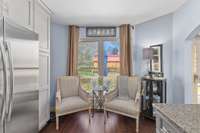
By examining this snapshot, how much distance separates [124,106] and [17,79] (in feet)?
7.39

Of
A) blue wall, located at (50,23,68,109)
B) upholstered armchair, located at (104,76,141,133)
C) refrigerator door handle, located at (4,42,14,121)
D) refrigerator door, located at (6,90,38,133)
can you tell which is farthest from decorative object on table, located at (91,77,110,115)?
refrigerator door handle, located at (4,42,14,121)

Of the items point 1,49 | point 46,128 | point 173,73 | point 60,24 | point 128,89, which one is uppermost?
point 60,24

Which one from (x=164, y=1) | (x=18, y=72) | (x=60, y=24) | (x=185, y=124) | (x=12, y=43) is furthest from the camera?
(x=60, y=24)

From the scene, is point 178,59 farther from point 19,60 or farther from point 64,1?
point 19,60

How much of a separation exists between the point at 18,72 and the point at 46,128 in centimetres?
202

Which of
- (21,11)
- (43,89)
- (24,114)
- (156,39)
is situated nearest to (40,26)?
(21,11)

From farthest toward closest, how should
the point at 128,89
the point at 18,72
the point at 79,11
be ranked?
the point at 128,89 < the point at 79,11 < the point at 18,72

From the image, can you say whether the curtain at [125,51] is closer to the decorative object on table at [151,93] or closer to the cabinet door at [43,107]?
the decorative object on table at [151,93]

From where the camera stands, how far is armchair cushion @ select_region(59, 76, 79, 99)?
4055 millimetres

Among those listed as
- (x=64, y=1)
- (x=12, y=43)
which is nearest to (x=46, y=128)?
(x=12, y=43)

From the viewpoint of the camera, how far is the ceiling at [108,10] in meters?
3.19

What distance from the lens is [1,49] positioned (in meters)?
1.47

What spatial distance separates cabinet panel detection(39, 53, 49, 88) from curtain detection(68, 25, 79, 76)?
111cm

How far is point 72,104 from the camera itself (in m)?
3.56
